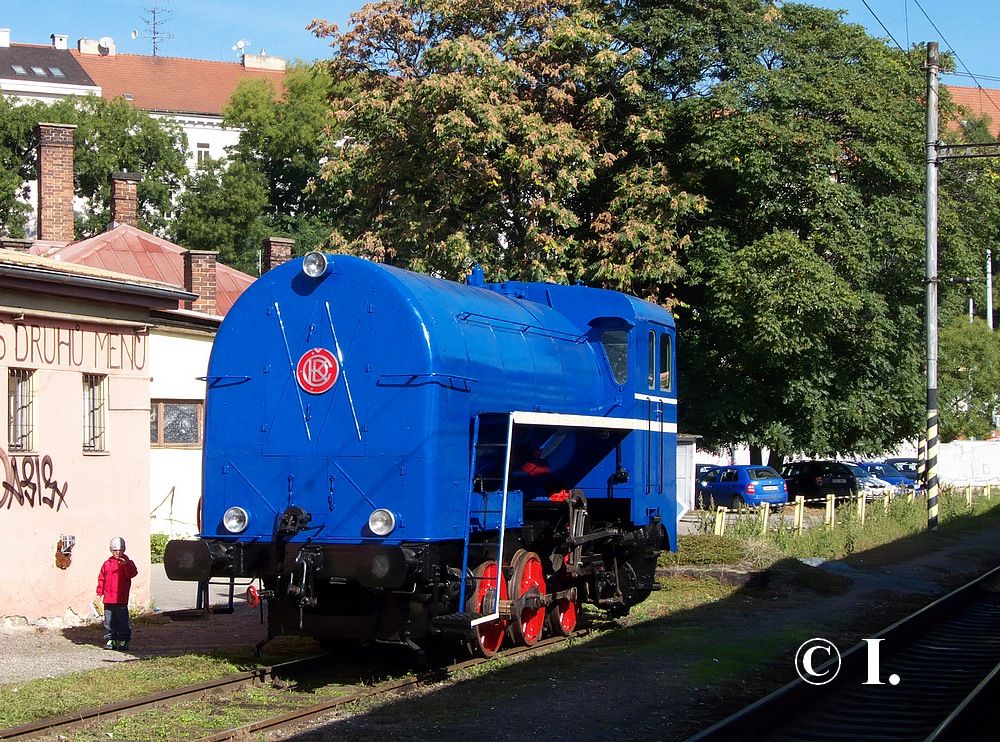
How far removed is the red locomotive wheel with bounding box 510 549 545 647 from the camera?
11.7m

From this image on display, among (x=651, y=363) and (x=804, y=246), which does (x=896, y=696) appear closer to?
(x=651, y=363)

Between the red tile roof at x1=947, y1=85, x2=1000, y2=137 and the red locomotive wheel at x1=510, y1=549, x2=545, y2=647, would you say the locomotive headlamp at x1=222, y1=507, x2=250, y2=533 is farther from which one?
the red tile roof at x1=947, y1=85, x2=1000, y2=137

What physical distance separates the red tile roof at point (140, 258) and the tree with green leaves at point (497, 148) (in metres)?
4.70

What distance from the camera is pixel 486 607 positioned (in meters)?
10.8

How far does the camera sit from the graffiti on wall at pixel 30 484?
14000mm

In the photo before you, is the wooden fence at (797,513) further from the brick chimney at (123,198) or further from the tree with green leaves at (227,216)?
the tree with green leaves at (227,216)

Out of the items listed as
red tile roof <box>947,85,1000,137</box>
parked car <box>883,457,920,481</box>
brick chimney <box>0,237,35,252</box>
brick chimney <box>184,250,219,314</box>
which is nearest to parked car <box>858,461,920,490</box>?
parked car <box>883,457,920,481</box>

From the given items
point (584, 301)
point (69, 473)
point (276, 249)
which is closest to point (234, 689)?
point (69, 473)

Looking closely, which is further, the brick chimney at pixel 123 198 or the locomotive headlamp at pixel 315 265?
the brick chimney at pixel 123 198

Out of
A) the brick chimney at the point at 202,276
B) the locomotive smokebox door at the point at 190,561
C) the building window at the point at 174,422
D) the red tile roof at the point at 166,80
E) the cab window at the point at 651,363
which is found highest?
the red tile roof at the point at 166,80

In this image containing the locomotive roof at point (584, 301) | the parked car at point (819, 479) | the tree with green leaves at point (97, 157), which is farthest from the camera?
the tree with green leaves at point (97, 157)

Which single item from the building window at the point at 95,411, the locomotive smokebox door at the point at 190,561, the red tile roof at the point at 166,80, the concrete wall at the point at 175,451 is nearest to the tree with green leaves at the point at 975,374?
the concrete wall at the point at 175,451

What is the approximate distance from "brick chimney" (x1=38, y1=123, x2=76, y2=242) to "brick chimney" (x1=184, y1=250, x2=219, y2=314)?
207 inches

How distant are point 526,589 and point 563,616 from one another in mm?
1704
